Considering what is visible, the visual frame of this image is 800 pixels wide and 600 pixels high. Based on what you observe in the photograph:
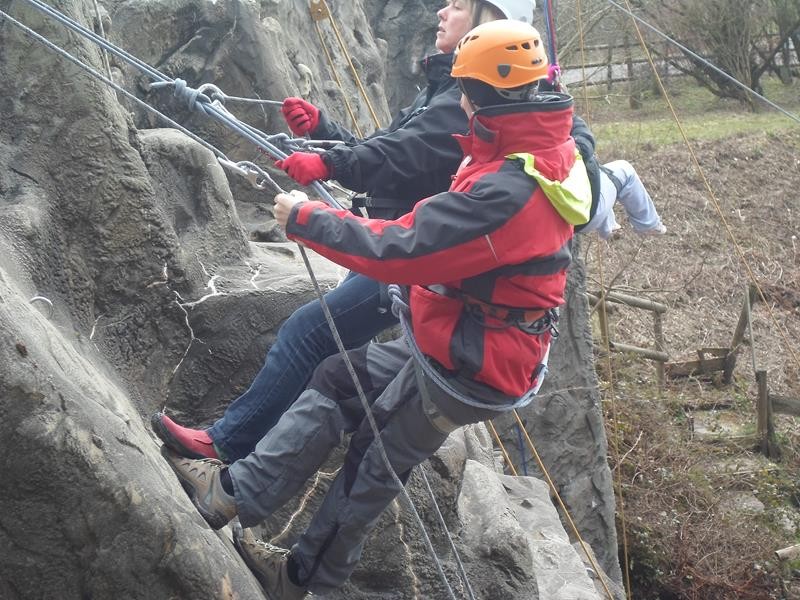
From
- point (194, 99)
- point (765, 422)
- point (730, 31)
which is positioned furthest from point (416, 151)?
point (730, 31)

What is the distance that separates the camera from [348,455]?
3.14 meters

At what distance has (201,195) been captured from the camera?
4164 mm

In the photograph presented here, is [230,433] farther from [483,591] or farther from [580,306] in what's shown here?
[580,306]

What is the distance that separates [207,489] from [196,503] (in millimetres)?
63

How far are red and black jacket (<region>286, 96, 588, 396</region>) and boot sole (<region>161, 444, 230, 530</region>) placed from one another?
743mm

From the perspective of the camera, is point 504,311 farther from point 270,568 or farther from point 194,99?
point 194,99

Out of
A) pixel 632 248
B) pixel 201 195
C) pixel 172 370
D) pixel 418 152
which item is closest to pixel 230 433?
pixel 172 370

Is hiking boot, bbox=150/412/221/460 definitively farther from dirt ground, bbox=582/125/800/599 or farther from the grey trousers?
dirt ground, bbox=582/125/800/599

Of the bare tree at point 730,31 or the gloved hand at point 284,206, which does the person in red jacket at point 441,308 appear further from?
the bare tree at point 730,31

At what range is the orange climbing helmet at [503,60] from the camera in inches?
108

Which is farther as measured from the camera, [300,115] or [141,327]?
[141,327]

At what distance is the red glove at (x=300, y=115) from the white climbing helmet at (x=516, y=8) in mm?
731

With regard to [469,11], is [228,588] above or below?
below

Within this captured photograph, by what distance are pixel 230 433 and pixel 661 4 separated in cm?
1565
